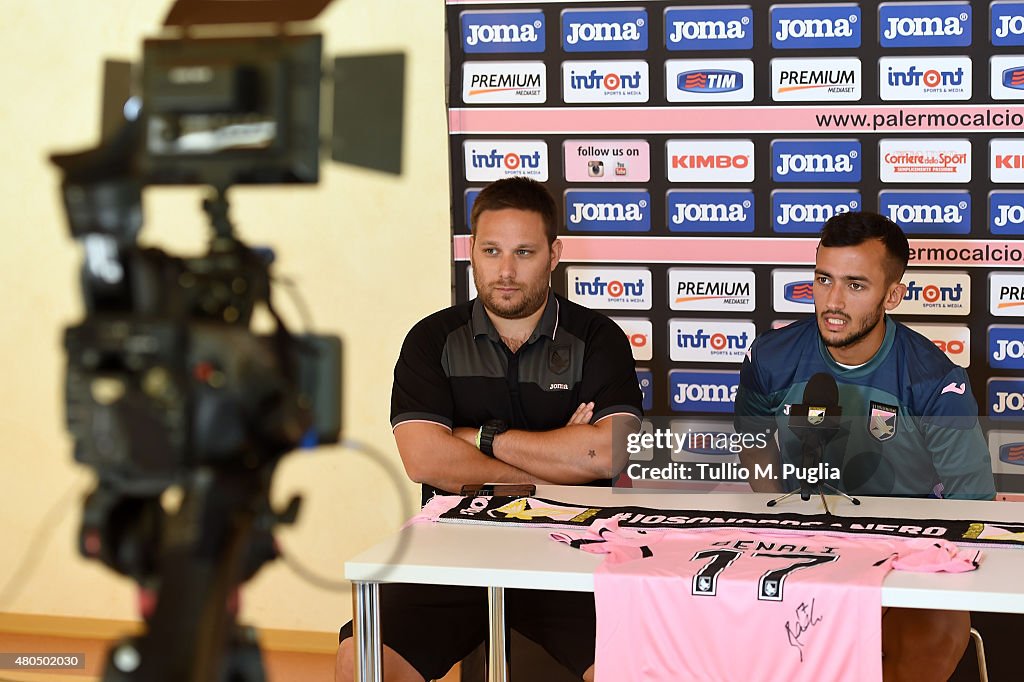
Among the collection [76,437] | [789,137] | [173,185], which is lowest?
[76,437]

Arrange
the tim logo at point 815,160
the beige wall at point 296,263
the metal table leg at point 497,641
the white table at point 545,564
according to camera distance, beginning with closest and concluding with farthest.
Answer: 1. the white table at point 545,564
2. the metal table leg at point 497,641
3. the tim logo at point 815,160
4. the beige wall at point 296,263

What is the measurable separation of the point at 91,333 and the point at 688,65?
114 inches

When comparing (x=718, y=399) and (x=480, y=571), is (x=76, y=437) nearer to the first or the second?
(x=480, y=571)

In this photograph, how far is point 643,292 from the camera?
356 cm

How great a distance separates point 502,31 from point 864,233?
1331mm

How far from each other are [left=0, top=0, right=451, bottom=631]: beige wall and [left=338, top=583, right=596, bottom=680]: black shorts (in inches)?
49.1

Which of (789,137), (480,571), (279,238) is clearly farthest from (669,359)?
(480,571)

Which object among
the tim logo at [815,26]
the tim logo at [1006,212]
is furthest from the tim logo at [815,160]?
the tim logo at [1006,212]

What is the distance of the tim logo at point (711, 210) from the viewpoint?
3490 millimetres

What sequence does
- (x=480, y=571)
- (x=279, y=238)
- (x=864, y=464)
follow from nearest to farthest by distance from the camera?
1. (x=480, y=571)
2. (x=864, y=464)
3. (x=279, y=238)

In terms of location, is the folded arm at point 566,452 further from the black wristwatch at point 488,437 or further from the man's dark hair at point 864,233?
the man's dark hair at point 864,233

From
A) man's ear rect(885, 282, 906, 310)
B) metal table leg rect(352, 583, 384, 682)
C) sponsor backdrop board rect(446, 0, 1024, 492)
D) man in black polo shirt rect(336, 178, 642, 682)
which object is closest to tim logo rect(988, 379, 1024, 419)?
sponsor backdrop board rect(446, 0, 1024, 492)

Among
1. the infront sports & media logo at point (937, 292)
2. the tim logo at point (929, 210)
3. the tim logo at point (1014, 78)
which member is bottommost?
the infront sports & media logo at point (937, 292)
